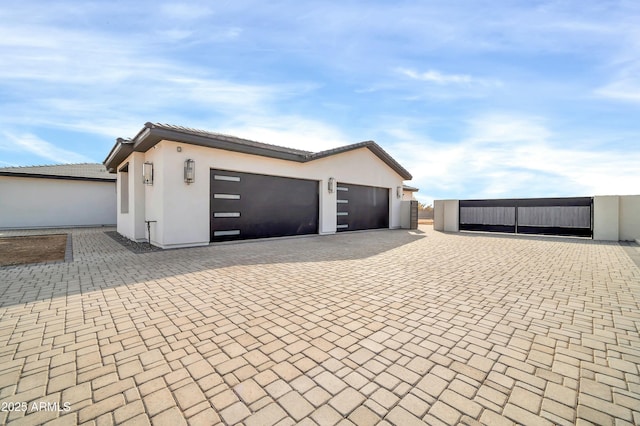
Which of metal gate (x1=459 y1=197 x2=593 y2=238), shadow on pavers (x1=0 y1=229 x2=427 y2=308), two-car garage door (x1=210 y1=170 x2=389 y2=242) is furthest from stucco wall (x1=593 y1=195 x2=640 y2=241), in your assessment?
two-car garage door (x1=210 y1=170 x2=389 y2=242)

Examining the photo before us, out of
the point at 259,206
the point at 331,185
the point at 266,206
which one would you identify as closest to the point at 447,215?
the point at 331,185

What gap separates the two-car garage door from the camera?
28.3ft

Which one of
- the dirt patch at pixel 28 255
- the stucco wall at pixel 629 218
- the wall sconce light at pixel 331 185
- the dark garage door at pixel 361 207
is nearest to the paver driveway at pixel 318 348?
the dirt patch at pixel 28 255

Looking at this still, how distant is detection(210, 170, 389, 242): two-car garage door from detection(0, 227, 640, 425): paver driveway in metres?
3.90

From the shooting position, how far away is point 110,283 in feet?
14.4

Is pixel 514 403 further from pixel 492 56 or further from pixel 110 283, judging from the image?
pixel 492 56

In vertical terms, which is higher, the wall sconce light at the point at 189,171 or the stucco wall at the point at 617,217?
the wall sconce light at the point at 189,171

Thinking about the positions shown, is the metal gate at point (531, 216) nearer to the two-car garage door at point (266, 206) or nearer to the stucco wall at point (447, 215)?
the stucco wall at point (447, 215)

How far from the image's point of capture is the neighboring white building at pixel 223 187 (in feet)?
25.2

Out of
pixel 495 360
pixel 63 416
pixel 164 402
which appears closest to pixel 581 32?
pixel 495 360

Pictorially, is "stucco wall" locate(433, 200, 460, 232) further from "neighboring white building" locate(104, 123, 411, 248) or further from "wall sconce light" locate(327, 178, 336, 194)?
"wall sconce light" locate(327, 178, 336, 194)

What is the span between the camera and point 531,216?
12055mm

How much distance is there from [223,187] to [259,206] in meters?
1.46

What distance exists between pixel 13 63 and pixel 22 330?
8.83 meters
